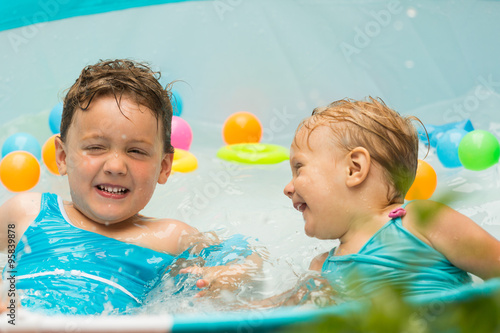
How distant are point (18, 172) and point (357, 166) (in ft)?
3.89

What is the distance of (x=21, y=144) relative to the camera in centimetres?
208

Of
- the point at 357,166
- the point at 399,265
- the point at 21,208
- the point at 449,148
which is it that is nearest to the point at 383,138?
the point at 357,166

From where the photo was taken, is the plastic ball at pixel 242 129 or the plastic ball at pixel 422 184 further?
the plastic ball at pixel 242 129

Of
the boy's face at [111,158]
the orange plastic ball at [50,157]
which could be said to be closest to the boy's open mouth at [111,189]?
the boy's face at [111,158]

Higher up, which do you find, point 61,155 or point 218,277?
point 61,155

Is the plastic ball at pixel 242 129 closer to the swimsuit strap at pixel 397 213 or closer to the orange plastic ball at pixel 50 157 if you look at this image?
the orange plastic ball at pixel 50 157

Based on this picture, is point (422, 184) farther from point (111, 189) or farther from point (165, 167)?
point (111, 189)

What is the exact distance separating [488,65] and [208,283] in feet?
6.14

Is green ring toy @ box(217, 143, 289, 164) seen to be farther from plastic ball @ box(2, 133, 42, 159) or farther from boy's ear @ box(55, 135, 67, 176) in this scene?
boy's ear @ box(55, 135, 67, 176)

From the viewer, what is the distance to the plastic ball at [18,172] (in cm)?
186

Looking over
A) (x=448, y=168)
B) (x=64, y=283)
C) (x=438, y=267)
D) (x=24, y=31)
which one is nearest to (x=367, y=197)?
(x=438, y=267)

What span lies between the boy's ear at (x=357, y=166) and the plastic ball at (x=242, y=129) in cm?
118

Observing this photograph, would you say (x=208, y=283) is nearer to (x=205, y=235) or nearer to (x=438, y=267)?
(x=205, y=235)

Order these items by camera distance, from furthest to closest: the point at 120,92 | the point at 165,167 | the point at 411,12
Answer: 1. the point at 411,12
2. the point at 165,167
3. the point at 120,92
